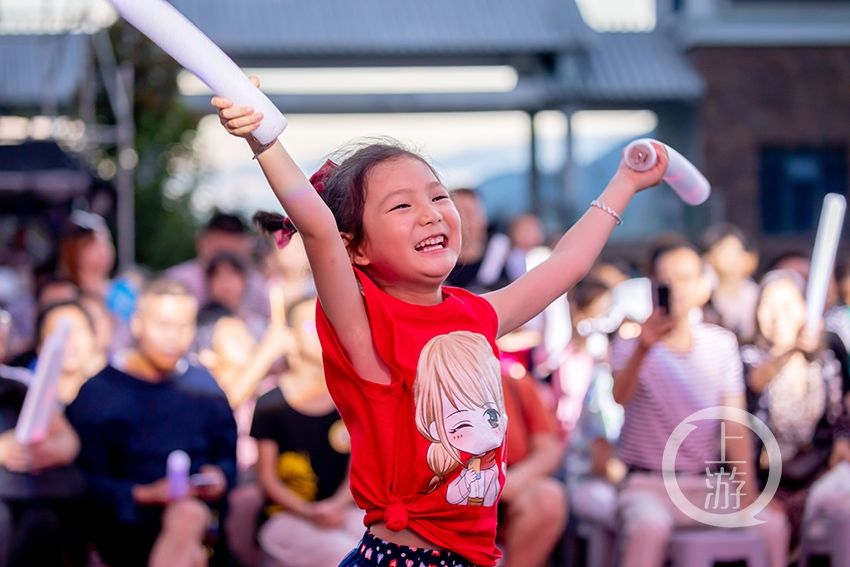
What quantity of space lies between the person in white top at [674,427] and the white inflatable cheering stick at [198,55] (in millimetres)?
3166

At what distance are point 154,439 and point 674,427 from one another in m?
1.99

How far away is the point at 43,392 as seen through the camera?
4938mm

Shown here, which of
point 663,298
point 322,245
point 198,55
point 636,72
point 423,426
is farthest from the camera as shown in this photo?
point 636,72

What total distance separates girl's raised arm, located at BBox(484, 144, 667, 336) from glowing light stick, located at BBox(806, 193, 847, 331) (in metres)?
2.77

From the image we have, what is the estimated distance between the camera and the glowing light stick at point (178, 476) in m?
5.34

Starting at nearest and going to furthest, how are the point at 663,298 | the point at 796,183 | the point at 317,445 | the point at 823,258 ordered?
1. the point at 663,298
2. the point at 317,445
3. the point at 823,258
4. the point at 796,183

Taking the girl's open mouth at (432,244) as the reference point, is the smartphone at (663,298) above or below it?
above

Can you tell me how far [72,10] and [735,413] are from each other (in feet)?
26.6

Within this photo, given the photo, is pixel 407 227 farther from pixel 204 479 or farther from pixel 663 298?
pixel 204 479

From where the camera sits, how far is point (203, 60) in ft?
7.08

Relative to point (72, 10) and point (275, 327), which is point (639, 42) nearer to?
point (72, 10)

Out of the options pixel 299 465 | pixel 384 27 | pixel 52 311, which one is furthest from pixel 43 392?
pixel 384 27

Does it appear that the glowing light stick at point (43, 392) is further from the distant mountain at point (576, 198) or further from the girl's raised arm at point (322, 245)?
the distant mountain at point (576, 198)

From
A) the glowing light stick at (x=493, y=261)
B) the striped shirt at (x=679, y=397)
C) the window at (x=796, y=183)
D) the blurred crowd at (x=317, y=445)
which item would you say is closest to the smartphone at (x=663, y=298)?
the blurred crowd at (x=317, y=445)
